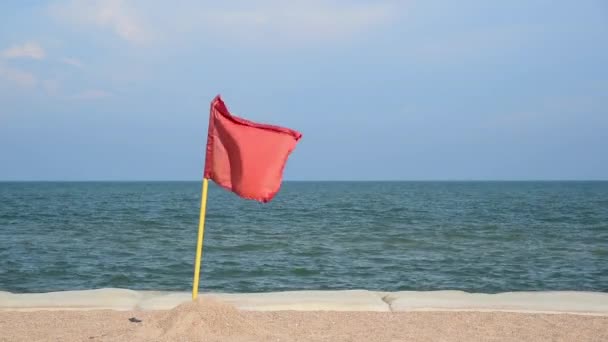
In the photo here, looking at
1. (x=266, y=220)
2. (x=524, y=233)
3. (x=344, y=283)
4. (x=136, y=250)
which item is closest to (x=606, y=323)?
(x=344, y=283)

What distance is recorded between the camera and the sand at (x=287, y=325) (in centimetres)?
765

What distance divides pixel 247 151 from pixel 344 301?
8.97ft

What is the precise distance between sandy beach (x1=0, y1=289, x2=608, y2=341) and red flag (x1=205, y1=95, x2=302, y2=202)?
4.40 ft

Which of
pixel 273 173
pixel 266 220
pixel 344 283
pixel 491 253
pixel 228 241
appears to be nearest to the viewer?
pixel 273 173

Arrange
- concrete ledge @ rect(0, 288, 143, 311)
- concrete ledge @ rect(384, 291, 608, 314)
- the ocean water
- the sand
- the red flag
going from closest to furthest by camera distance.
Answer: the sand, the red flag, concrete ledge @ rect(384, 291, 608, 314), concrete ledge @ rect(0, 288, 143, 311), the ocean water

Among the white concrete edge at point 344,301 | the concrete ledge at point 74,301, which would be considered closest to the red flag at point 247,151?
the white concrete edge at point 344,301

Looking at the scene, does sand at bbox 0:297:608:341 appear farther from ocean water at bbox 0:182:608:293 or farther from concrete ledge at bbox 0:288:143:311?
ocean water at bbox 0:182:608:293

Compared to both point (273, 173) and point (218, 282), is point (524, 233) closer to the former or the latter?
point (218, 282)

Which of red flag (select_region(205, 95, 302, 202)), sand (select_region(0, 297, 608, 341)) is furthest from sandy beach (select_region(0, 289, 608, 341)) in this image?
red flag (select_region(205, 95, 302, 202))

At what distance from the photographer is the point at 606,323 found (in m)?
8.47

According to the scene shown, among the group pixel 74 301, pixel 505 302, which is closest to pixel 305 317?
pixel 505 302

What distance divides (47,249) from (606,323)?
16.1 meters

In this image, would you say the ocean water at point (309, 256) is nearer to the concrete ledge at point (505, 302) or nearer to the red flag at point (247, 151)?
the concrete ledge at point (505, 302)

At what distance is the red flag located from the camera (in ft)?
26.3
